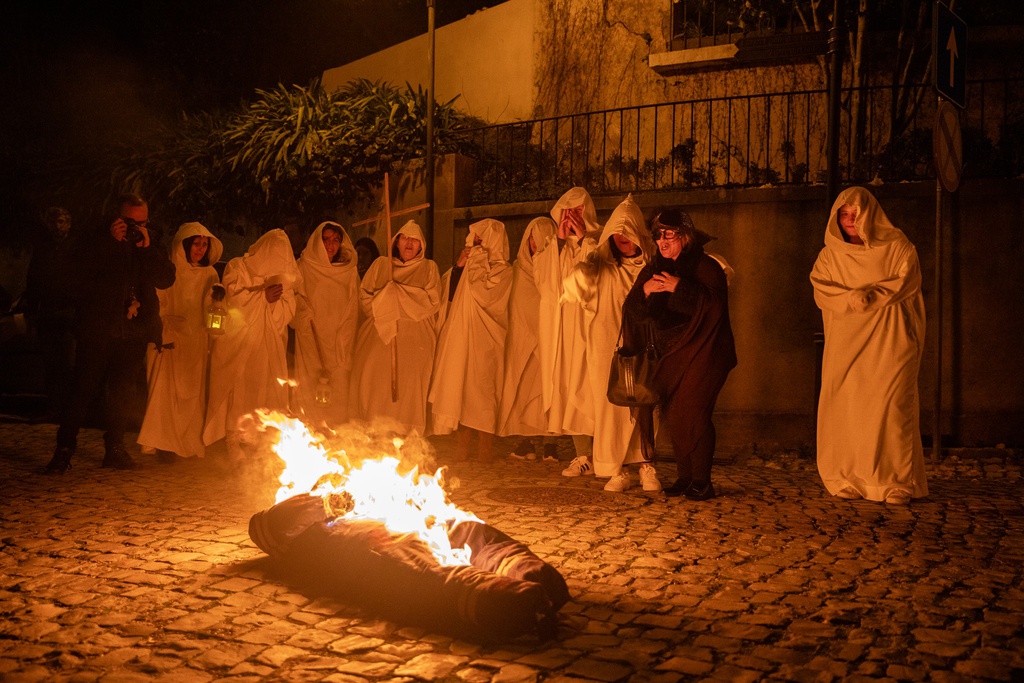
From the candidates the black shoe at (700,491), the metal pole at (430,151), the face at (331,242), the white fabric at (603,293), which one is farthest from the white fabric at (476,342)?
the metal pole at (430,151)

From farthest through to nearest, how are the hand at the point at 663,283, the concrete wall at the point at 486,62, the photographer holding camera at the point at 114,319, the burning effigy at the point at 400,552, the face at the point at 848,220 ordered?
the concrete wall at the point at 486,62 → the photographer holding camera at the point at 114,319 → the face at the point at 848,220 → the hand at the point at 663,283 → the burning effigy at the point at 400,552

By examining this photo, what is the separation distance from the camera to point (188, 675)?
3.90m

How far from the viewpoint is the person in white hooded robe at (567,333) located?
8.68 meters

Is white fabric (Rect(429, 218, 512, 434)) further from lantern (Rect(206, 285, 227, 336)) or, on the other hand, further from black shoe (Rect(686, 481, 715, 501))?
black shoe (Rect(686, 481, 715, 501))

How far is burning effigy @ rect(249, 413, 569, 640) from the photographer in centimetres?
425

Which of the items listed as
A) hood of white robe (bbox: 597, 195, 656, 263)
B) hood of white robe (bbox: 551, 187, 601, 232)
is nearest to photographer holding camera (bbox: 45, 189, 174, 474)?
hood of white robe (bbox: 551, 187, 601, 232)

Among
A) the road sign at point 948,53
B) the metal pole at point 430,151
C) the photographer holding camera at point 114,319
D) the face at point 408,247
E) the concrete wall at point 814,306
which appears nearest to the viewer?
the photographer holding camera at point 114,319

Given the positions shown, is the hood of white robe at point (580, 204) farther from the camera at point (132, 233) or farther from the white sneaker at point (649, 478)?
the camera at point (132, 233)

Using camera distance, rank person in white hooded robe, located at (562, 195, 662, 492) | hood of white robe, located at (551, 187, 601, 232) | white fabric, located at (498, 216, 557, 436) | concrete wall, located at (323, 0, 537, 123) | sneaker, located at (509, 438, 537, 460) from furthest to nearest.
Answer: concrete wall, located at (323, 0, 537, 123) < sneaker, located at (509, 438, 537, 460) < white fabric, located at (498, 216, 557, 436) < hood of white robe, located at (551, 187, 601, 232) < person in white hooded robe, located at (562, 195, 662, 492)

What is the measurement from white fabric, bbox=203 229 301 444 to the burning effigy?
357 centimetres

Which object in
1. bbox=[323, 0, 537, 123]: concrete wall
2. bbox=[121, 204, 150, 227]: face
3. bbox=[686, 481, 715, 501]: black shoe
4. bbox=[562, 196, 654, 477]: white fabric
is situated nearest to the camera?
bbox=[686, 481, 715, 501]: black shoe

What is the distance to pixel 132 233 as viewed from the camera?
869cm

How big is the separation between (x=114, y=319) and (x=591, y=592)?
5326 mm

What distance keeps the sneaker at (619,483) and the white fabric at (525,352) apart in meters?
1.39
